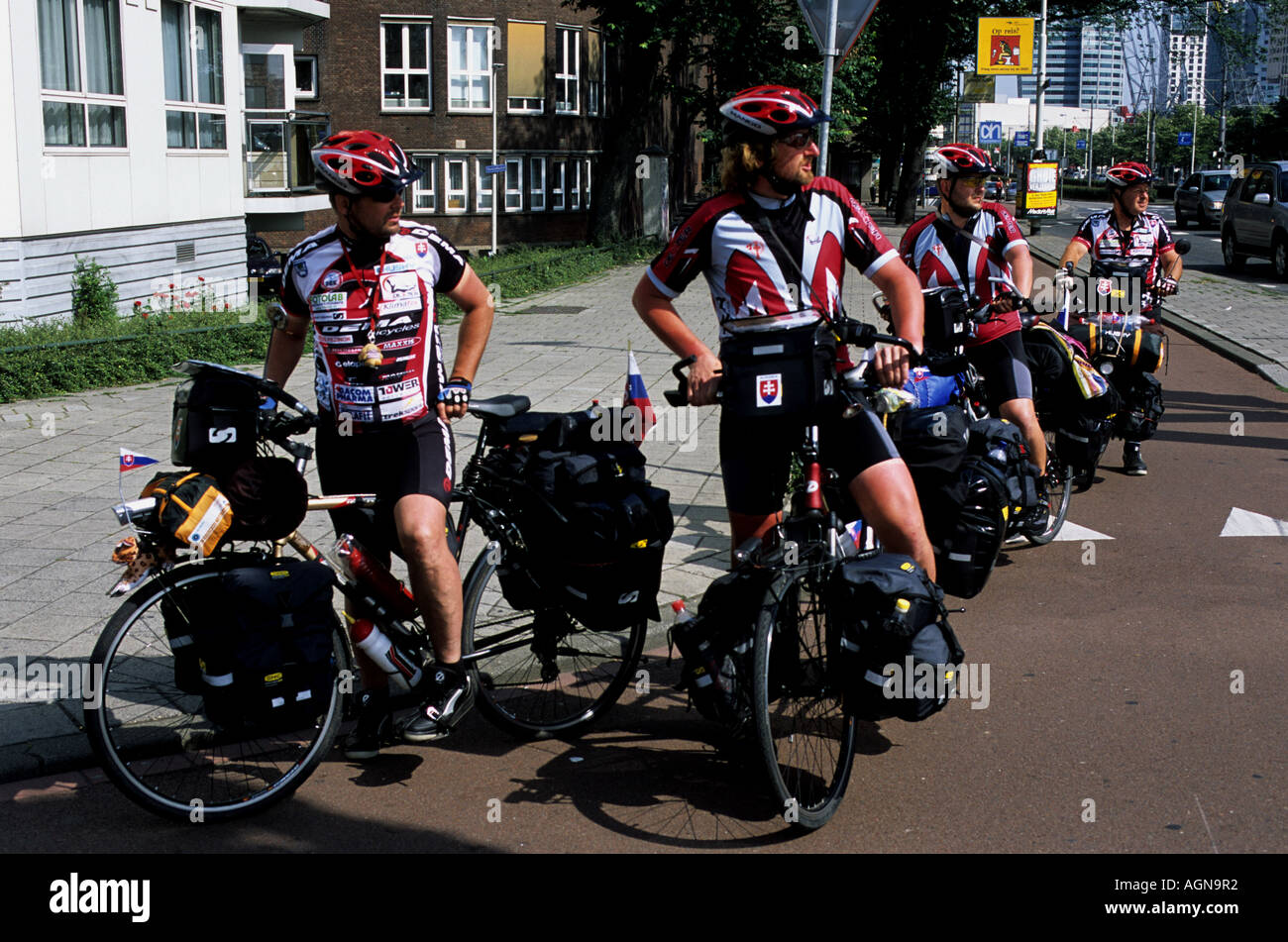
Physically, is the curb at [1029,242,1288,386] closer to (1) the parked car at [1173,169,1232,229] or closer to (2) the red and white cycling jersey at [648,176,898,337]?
(2) the red and white cycling jersey at [648,176,898,337]

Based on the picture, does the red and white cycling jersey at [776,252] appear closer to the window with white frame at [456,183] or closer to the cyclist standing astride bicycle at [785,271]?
the cyclist standing astride bicycle at [785,271]

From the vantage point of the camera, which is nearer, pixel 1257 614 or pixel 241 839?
pixel 241 839

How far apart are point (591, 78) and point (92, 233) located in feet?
99.7

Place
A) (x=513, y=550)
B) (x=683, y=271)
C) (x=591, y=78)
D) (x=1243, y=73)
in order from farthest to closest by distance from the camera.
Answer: (x=1243, y=73)
(x=591, y=78)
(x=513, y=550)
(x=683, y=271)

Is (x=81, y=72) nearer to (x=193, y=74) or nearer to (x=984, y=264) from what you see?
(x=193, y=74)

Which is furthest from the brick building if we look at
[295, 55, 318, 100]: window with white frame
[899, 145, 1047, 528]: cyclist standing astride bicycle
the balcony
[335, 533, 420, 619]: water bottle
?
[335, 533, 420, 619]: water bottle

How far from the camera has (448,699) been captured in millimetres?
4305

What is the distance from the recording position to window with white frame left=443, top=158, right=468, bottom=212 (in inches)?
1645

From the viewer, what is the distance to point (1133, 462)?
29.7 ft

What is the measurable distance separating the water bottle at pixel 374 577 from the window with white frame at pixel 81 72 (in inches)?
488

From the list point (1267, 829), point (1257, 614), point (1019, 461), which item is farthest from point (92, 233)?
point (1267, 829)

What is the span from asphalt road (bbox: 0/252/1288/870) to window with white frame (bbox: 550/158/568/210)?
39.3m

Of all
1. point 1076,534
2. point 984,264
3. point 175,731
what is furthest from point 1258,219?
point 175,731

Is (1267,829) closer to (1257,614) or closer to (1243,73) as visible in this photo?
(1257,614)
